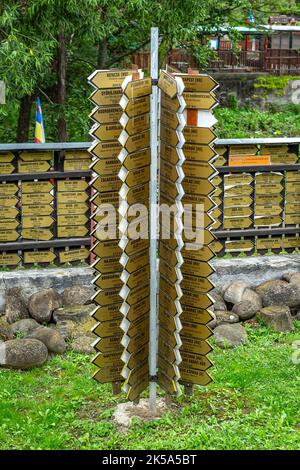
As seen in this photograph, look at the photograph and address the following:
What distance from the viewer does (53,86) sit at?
1508 cm

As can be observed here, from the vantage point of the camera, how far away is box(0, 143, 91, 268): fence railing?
31.6ft

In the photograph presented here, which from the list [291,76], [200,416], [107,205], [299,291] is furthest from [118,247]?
[291,76]

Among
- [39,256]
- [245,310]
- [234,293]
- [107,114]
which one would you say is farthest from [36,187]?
[107,114]

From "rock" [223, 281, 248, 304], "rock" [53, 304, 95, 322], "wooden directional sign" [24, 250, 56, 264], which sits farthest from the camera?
"wooden directional sign" [24, 250, 56, 264]

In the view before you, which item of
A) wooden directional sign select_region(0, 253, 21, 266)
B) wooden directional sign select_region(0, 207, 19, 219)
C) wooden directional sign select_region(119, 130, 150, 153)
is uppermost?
wooden directional sign select_region(119, 130, 150, 153)

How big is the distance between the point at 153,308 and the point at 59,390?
4.88ft

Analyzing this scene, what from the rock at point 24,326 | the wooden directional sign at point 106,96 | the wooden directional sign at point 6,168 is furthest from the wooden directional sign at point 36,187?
the wooden directional sign at point 106,96

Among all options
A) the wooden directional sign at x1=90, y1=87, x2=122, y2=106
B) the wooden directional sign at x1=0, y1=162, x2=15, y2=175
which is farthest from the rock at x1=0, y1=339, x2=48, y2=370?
the wooden directional sign at x1=90, y1=87, x2=122, y2=106

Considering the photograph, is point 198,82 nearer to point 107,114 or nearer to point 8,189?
point 107,114

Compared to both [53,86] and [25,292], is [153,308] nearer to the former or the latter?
[25,292]

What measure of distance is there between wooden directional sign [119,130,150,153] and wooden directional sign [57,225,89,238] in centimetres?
343

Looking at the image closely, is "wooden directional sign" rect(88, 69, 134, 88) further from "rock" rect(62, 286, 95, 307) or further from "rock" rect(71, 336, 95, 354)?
"rock" rect(62, 286, 95, 307)

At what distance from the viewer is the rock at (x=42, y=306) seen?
9188 mm
